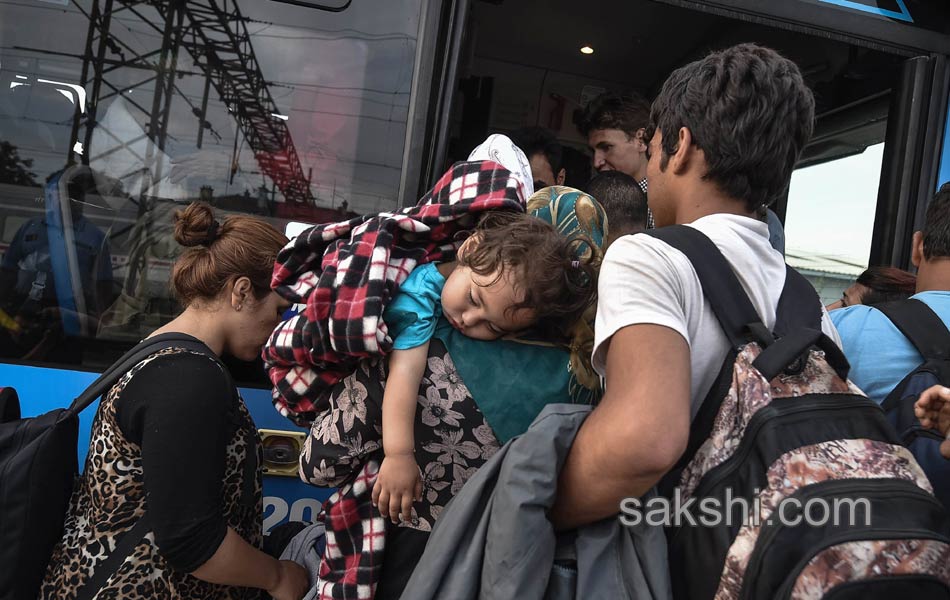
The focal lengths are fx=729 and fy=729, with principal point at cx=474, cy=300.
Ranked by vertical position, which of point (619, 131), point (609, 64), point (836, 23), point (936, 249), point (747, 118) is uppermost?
point (836, 23)

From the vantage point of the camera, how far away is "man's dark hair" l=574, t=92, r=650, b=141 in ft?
10.5

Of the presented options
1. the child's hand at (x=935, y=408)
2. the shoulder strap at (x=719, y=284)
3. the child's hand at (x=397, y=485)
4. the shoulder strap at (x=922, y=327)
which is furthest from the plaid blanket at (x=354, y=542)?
the shoulder strap at (x=922, y=327)

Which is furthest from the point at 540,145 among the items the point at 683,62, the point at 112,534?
the point at 112,534

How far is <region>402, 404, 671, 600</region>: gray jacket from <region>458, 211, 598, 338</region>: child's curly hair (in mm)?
240

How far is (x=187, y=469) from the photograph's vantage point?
1.49 meters

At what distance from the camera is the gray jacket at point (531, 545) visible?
109 cm

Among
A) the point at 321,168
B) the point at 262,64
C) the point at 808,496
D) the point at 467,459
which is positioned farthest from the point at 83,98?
the point at 808,496

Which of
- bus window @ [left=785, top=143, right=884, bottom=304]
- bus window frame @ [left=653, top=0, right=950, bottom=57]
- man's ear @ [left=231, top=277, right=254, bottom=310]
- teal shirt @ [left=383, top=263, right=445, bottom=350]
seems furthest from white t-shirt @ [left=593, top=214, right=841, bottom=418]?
bus window @ [left=785, top=143, right=884, bottom=304]

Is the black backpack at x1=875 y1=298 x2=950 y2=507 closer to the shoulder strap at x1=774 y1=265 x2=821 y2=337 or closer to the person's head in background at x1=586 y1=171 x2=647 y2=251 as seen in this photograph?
the shoulder strap at x1=774 y1=265 x2=821 y2=337

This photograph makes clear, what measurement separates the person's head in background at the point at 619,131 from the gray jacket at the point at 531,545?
7.48ft

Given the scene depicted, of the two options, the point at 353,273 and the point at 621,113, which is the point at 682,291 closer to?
the point at 353,273

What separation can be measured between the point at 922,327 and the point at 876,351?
116 millimetres

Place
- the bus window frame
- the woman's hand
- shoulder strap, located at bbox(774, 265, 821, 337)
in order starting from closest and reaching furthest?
shoulder strap, located at bbox(774, 265, 821, 337)
the woman's hand
the bus window frame

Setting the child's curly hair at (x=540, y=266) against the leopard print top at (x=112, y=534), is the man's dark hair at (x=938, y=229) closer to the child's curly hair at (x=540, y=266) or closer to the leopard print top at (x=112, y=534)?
the child's curly hair at (x=540, y=266)
